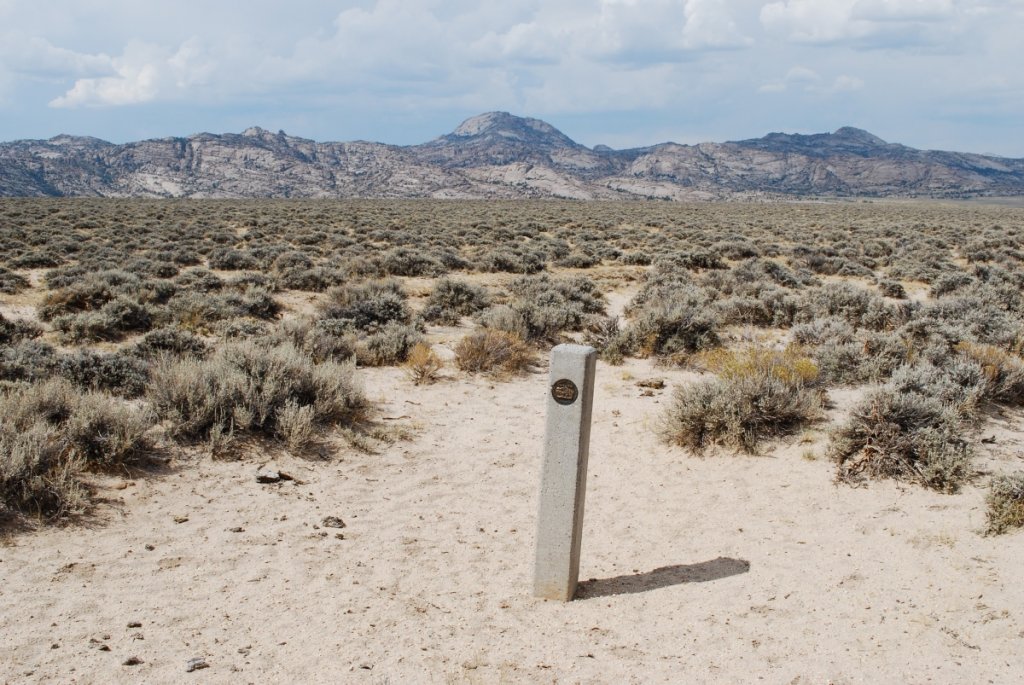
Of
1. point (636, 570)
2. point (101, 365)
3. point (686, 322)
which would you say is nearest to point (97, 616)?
point (636, 570)

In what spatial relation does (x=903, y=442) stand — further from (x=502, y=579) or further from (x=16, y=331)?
(x=16, y=331)

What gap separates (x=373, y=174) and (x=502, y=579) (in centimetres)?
13314

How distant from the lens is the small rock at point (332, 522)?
5180 mm

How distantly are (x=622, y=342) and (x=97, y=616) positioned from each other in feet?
25.2

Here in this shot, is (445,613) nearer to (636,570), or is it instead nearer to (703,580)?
(636,570)

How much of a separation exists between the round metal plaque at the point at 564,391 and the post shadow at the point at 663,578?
1349 millimetres

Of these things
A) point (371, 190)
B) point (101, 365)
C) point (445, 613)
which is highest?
point (371, 190)

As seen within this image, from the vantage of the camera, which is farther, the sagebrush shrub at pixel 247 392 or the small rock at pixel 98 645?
the sagebrush shrub at pixel 247 392

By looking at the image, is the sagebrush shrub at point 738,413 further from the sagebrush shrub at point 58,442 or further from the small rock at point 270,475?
the sagebrush shrub at point 58,442

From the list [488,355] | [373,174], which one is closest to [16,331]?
[488,355]

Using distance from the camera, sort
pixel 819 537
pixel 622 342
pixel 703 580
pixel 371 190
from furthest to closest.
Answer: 1. pixel 371 190
2. pixel 622 342
3. pixel 819 537
4. pixel 703 580

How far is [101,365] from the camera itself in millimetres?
7461

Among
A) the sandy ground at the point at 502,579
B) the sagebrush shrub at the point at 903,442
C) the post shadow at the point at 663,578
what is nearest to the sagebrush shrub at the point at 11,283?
the sandy ground at the point at 502,579

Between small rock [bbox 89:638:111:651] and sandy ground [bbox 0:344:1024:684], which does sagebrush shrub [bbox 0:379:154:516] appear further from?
small rock [bbox 89:638:111:651]
